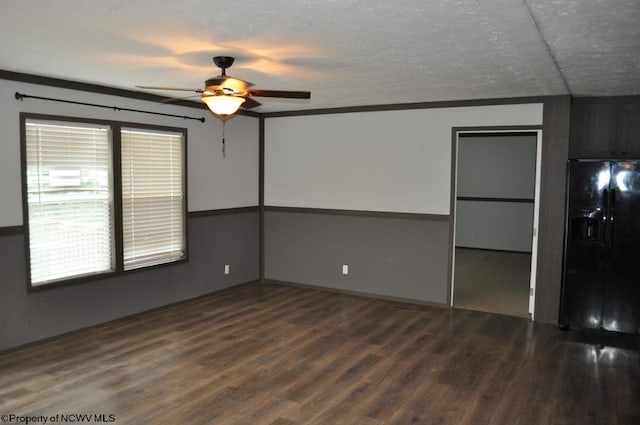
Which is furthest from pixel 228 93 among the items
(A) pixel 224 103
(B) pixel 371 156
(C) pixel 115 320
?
(B) pixel 371 156

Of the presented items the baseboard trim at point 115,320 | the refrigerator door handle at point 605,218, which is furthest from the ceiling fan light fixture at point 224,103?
the refrigerator door handle at point 605,218

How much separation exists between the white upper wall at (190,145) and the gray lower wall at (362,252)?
810mm

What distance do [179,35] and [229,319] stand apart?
126 inches

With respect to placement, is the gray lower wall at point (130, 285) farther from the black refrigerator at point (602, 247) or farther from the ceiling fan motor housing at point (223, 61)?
the black refrigerator at point (602, 247)

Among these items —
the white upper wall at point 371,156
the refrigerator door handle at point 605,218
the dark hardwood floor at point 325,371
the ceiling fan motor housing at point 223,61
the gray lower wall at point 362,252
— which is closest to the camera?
the dark hardwood floor at point 325,371

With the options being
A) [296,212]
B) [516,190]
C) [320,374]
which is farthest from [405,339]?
[516,190]

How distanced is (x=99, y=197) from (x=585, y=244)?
16.3 ft

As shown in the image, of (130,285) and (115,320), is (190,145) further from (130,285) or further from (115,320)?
(115,320)

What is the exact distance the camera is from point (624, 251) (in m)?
4.78

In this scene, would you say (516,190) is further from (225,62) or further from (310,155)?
(225,62)

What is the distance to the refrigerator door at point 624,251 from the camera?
4715 millimetres

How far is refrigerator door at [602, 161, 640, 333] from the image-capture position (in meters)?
4.71

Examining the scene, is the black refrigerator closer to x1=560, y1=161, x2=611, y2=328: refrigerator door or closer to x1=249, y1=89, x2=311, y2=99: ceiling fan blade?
x1=560, y1=161, x2=611, y2=328: refrigerator door

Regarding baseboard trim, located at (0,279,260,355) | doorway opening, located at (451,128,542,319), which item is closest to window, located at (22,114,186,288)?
baseboard trim, located at (0,279,260,355)
